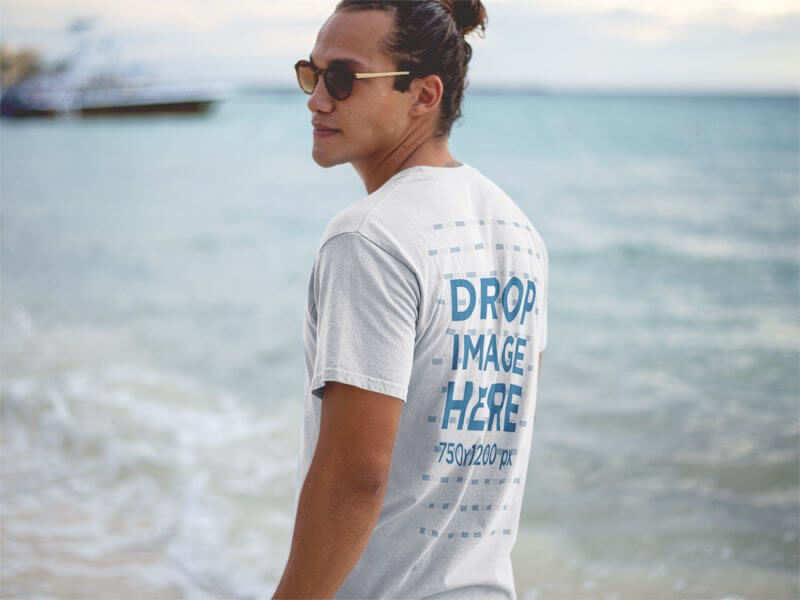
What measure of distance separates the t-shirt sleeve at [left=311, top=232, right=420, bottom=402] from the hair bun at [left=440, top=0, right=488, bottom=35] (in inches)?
20.5

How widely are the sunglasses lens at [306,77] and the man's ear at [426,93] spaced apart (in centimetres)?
19

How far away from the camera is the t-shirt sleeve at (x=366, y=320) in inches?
44.7

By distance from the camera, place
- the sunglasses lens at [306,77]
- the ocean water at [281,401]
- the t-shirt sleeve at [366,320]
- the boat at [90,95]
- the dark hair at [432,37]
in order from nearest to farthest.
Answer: the t-shirt sleeve at [366,320]
the dark hair at [432,37]
the sunglasses lens at [306,77]
the ocean water at [281,401]
the boat at [90,95]

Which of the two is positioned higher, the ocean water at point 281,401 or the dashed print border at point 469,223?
the dashed print border at point 469,223

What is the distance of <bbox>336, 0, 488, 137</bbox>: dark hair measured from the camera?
136 cm

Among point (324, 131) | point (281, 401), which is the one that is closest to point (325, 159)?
point (324, 131)

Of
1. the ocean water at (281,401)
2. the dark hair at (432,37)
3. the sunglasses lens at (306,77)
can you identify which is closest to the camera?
the dark hair at (432,37)

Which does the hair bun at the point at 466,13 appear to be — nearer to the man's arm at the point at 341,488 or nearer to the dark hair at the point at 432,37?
the dark hair at the point at 432,37

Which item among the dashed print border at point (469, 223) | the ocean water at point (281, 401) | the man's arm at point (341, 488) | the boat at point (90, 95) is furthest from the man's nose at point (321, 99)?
the boat at point (90, 95)

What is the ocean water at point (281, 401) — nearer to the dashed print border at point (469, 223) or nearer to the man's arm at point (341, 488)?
the man's arm at point (341, 488)

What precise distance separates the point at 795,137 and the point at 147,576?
1712 inches

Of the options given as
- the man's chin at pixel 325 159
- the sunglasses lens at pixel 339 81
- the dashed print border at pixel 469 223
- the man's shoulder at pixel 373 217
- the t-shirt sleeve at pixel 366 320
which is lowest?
the t-shirt sleeve at pixel 366 320

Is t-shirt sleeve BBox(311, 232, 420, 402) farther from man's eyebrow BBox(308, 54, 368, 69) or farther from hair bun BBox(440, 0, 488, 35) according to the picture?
hair bun BBox(440, 0, 488, 35)

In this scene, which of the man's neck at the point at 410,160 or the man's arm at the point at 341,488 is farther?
the man's neck at the point at 410,160
